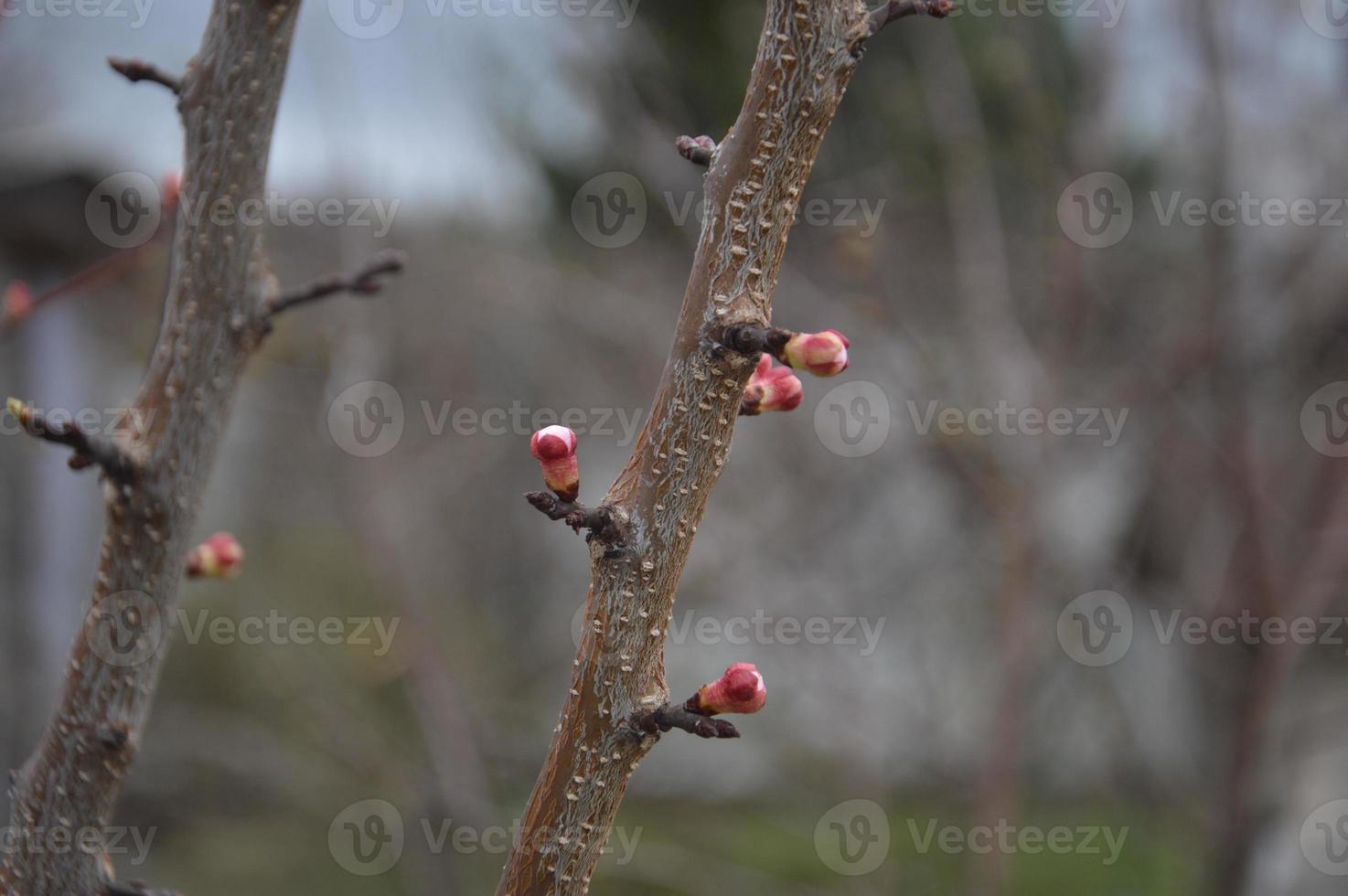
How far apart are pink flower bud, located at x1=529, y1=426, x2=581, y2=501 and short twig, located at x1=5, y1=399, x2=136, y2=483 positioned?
402 mm

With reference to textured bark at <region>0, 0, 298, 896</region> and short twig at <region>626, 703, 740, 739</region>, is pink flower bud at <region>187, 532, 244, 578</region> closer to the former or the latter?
textured bark at <region>0, 0, 298, 896</region>

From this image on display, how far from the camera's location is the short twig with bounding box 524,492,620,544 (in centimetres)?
73

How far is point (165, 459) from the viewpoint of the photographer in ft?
3.32

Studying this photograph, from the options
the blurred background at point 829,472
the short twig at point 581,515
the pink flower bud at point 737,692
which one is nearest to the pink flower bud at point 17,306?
the blurred background at point 829,472

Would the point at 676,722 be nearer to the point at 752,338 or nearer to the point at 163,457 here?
the point at 752,338

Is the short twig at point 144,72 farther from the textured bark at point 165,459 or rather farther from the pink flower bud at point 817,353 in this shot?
the pink flower bud at point 817,353


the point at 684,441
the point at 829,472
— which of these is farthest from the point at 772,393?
the point at 829,472

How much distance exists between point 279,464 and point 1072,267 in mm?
5971

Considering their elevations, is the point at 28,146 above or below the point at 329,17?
below

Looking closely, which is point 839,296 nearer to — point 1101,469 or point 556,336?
point 556,336

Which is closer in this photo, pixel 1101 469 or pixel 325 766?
pixel 325 766

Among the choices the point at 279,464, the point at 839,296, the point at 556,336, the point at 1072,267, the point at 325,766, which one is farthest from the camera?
the point at 279,464

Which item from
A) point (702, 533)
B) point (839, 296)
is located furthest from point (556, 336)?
point (839, 296)

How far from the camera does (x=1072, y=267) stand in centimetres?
296
